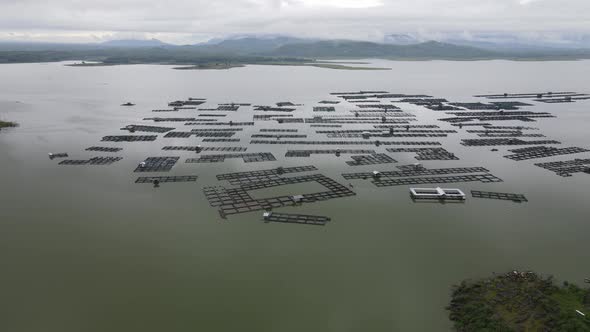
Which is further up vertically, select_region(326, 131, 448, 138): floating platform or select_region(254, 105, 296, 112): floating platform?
select_region(254, 105, 296, 112): floating platform

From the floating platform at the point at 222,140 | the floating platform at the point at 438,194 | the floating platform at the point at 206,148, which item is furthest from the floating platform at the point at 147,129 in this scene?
the floating platform at the point at 438,194

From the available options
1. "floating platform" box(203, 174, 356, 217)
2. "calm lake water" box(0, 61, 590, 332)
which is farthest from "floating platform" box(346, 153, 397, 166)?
"floating platform" box(203, 174, 356, 217)

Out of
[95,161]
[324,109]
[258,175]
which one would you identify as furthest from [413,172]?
[324,109]

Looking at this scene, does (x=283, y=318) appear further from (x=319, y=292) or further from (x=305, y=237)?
(x=305, y=237)

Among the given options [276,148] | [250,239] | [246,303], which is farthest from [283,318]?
[276,148]

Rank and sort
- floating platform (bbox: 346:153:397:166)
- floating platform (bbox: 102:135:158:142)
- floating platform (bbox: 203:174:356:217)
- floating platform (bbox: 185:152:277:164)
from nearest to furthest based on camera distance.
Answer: floating platform (bbox: 203:174:356:217)
floating platform (bbox: 346:153:397:166)
floating platform (bbox: 185:152:277:164)
floating platform (bbox: 102:135:158:142)

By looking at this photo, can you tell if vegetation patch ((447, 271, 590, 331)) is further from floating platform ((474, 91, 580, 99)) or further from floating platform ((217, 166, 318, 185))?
floating platform ((474, 91, 580, 99))
